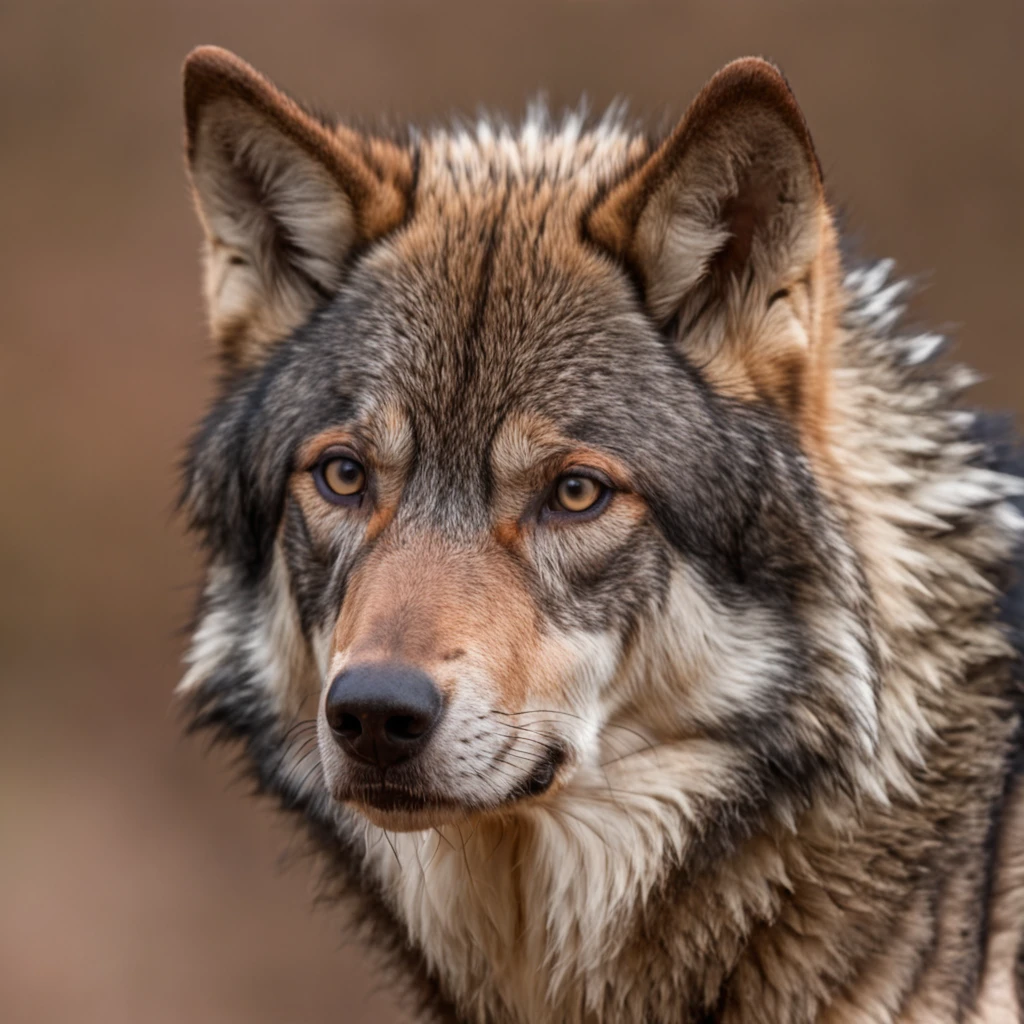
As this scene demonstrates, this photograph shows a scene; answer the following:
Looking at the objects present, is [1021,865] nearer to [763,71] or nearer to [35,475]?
[763,71]

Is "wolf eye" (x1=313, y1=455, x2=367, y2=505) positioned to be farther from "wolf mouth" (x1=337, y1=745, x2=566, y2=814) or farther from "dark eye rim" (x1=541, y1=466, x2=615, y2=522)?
"wolf mouth" (x1=337, y1=745, x2=566, y2=814)

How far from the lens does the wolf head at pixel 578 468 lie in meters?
3.09

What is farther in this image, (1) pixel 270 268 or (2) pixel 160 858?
(2) pixel 160 858

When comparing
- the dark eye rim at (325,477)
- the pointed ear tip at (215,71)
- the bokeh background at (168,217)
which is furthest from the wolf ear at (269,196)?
the bokeh background at (168,217)

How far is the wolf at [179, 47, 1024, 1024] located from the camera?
321 centimetres

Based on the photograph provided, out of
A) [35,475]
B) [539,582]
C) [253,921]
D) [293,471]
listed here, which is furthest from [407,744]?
[35,475]

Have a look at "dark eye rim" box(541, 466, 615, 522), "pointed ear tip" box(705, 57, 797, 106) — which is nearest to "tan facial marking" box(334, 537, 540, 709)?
"dark eye rim" box(541, 466, 615, 522)

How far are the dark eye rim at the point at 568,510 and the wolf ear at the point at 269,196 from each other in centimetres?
89

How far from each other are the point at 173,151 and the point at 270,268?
787 cm

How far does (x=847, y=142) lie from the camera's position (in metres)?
10.7

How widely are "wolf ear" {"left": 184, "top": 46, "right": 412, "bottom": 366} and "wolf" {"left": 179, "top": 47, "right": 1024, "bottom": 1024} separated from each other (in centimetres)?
1

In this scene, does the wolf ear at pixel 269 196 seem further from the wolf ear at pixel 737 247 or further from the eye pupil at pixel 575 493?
the eye pupil at pixel 575 493

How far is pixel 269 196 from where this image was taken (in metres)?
3.71

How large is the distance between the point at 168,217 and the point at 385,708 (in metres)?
8.97
